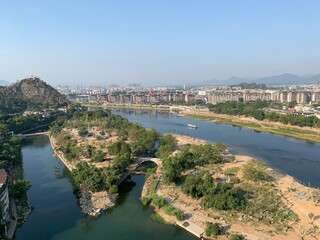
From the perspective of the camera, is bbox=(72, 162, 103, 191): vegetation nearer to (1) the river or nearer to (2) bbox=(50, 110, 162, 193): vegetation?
(2) bbox=(50, 110, 162, 193): vegetation

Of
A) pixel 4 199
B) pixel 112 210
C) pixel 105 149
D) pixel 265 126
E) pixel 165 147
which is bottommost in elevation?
pixel 265 126

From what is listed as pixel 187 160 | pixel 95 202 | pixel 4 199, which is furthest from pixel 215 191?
pixel 4 199

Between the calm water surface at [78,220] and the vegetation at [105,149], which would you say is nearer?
the calm water surface at [78,220]

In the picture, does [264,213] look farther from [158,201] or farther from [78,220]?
[78,220]

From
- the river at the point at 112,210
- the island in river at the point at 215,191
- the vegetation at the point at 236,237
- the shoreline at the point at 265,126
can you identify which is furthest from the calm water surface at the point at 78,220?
the shoreline at the point at 265,126

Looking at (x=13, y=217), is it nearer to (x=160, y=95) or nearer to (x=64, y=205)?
(x=64, y=205)

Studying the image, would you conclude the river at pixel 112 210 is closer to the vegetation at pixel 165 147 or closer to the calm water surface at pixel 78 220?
the calm water surface at pixel 78 220

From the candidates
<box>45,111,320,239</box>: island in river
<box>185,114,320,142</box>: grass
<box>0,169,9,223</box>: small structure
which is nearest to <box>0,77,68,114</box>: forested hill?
<box>185,114,320,142</box>: grass

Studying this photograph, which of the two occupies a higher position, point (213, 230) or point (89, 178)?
point (89, 178)
